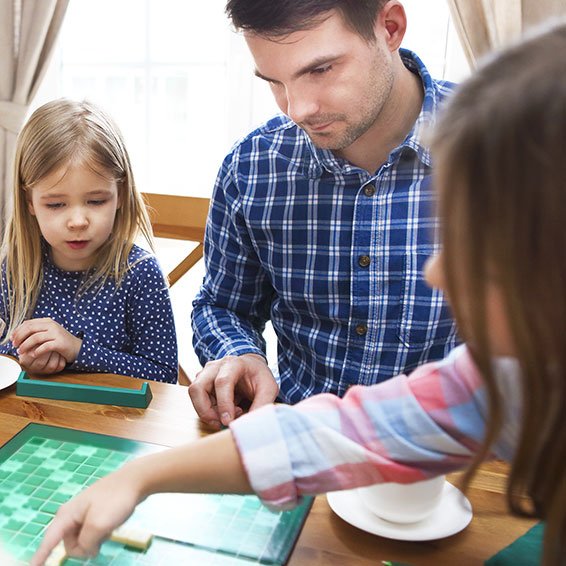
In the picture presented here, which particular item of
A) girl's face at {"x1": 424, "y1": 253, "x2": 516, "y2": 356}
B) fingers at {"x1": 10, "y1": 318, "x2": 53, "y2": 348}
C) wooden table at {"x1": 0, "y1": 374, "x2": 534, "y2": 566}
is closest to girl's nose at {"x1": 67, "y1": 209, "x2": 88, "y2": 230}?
fingers at {"x1": 10, "y1": 318, "x2": 53, "y2": 348}

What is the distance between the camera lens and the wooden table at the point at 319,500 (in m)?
0.71

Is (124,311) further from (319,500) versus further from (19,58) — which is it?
(19,58)

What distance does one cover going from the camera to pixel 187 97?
9.26 ft

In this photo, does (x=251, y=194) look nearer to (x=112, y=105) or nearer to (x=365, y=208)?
(x=365, y=208)

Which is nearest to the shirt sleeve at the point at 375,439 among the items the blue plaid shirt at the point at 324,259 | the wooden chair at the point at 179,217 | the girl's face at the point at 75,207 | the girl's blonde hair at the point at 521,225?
the girl's blonde hair at the point at 521,225

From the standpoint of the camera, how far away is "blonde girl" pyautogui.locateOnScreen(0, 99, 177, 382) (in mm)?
1431

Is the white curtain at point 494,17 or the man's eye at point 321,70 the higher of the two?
the white curtain at point 494,17

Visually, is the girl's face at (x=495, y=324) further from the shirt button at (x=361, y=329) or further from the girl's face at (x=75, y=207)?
the girl's face at (x=75, y=207)

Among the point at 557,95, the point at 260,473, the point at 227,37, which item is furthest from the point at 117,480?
the point at 227,37

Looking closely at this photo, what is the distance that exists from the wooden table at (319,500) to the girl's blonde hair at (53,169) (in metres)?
0.45

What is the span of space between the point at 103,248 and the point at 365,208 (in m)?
0.66

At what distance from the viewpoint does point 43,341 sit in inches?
46.5

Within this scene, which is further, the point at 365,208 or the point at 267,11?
the point at 365,208

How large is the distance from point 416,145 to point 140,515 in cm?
83
